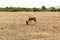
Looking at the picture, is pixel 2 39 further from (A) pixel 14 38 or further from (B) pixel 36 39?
(B) pixel 36 39

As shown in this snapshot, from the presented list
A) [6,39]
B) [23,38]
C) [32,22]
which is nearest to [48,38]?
[23,38]

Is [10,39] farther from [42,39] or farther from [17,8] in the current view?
[17,8]

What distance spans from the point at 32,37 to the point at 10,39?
57.7 inches

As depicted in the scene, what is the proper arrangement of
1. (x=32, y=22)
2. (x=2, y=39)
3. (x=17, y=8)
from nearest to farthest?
(x=2, y=39) < (x=32, y=22) < (x=17, y=8)

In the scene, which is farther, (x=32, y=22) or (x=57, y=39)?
(x=32, y=22)

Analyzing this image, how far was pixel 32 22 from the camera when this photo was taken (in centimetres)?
2352

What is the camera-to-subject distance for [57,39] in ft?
45.1

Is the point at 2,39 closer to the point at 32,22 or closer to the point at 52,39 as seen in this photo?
the point at 52,39

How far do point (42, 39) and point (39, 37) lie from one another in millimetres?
573

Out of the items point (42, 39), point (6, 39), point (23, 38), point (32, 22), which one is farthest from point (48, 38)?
point (32, 22)

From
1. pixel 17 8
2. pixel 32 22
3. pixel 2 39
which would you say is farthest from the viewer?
pixel 17 8

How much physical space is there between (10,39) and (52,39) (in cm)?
241

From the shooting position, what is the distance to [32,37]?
1445 centimetres

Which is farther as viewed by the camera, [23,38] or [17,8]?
[17,8]
